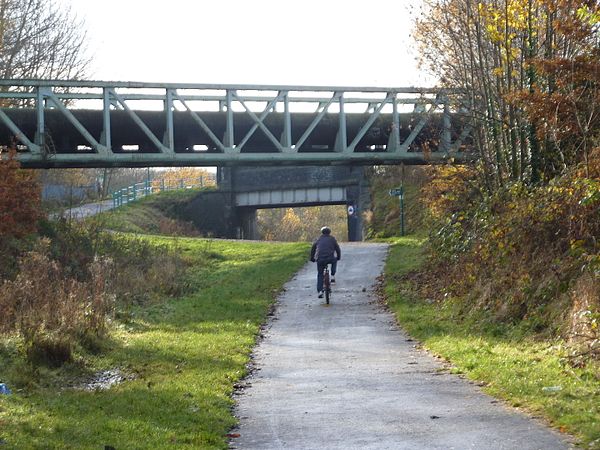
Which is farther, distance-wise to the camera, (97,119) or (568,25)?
(97,119)

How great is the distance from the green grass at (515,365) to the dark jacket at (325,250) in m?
3.21

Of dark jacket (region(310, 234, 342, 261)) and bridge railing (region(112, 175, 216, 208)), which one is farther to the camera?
bridge railing (region(112, 175, 216, 208))

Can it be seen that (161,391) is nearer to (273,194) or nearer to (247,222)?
(273,194)

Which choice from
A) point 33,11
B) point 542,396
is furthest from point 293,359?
point 33,11

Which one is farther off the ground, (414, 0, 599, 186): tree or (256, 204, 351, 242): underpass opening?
(414, 0, 599, 186): tree

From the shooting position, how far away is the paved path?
385 inches

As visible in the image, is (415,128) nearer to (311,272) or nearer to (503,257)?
(311,272)

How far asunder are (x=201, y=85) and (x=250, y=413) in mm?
30237

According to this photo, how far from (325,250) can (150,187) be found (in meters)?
50.7

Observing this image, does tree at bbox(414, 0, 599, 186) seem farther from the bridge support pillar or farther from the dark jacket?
the bridge support pillar

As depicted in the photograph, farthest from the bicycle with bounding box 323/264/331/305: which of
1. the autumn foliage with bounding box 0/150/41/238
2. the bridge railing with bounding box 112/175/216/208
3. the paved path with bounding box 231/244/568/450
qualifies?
the bridge railing with bounding box 112/175/216/208

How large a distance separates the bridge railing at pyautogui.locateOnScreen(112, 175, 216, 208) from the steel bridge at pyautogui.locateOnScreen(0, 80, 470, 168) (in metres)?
Answer: 24.5

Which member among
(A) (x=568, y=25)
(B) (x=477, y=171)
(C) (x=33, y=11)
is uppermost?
(C) (x=33, y=11)

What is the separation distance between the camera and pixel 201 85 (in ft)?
134
